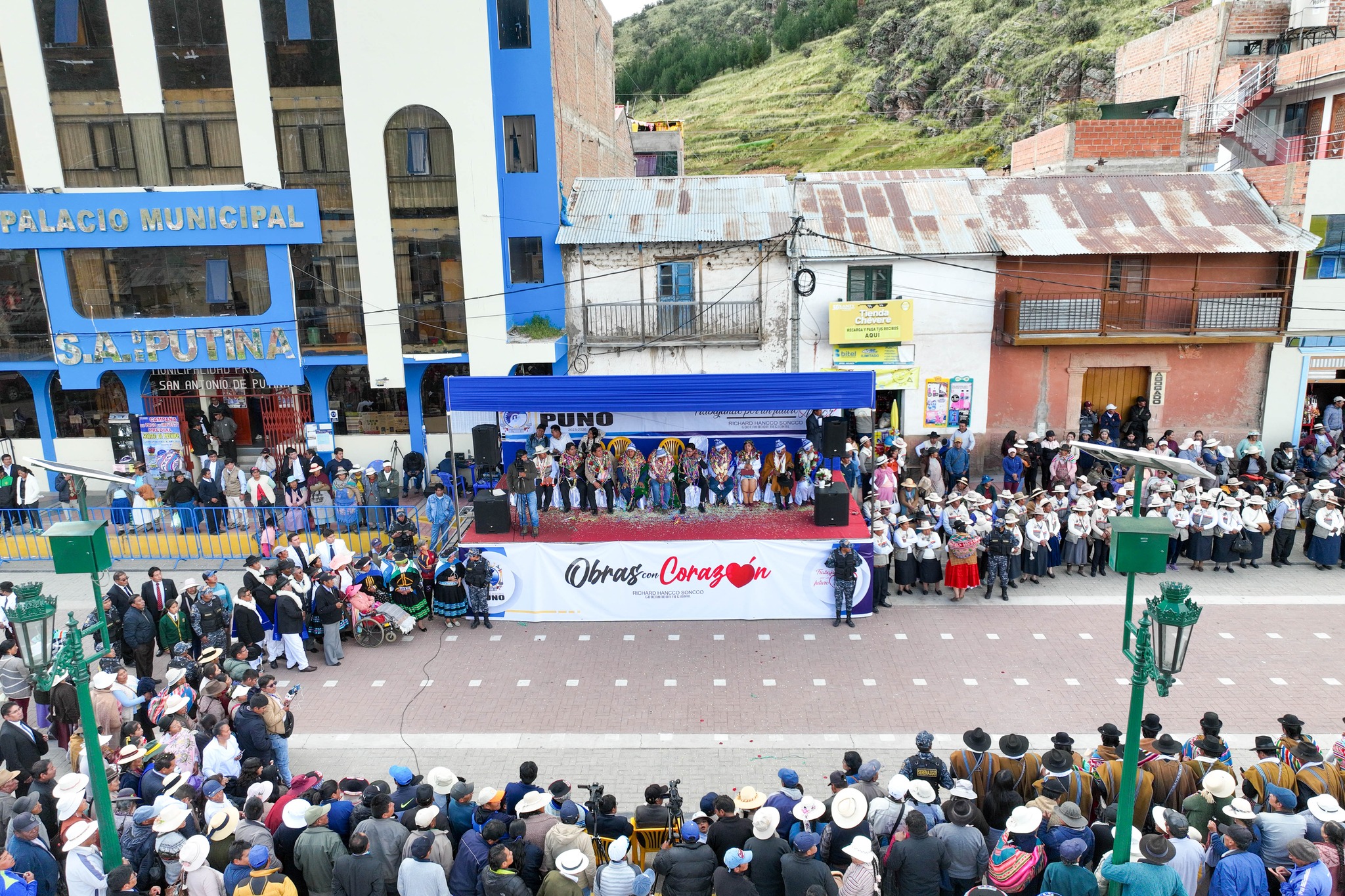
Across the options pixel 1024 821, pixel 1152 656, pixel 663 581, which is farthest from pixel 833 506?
pixel 1152 656

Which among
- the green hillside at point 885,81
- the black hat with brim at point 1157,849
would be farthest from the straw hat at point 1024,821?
the green hillside at point 885,81

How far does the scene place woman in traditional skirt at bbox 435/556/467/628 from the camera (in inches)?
571

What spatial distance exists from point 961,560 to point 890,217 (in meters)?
11.5

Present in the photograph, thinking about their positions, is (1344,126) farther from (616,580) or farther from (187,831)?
(187,831)

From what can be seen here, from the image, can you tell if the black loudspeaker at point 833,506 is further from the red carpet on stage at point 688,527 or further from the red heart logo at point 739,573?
the red heart logo at point 739,573

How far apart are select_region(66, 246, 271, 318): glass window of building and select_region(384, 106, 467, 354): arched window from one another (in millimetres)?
3397

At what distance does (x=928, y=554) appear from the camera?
15117 mm

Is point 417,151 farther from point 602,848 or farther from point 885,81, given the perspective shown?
point 885,81

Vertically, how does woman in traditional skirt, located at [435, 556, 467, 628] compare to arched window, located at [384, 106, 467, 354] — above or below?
below

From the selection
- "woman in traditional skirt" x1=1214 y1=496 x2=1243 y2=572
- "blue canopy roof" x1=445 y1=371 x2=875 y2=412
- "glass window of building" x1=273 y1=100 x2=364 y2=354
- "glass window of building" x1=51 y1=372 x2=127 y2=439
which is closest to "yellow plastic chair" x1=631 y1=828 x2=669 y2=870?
"blue canopy roof" x1=445 y1=371 x2=875 y2=412

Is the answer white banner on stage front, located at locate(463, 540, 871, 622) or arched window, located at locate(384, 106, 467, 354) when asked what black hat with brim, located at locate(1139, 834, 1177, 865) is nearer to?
white banner on stage front, located at locate(463, 540, 871, 622)

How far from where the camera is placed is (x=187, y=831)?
764cm

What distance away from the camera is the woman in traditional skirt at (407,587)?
47.4 feet

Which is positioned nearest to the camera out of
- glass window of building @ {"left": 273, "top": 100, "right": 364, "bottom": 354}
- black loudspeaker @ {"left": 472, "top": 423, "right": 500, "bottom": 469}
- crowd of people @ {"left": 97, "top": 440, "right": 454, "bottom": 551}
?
black loudspeaker @ {"left": 472, "top": 423, "right": 500, "bottom": 469}
